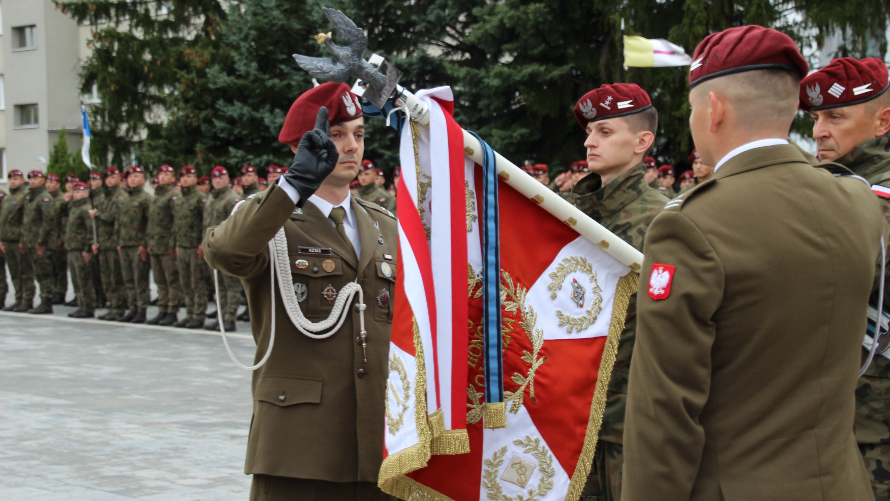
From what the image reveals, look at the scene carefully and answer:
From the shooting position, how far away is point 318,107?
3082mm

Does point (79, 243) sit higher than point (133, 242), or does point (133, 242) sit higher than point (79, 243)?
point (133, 242)

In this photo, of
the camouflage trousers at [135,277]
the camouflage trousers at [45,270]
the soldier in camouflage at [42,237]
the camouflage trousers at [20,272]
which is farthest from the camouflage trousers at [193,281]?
the camouflage trousers at [20,272]

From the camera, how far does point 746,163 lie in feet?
6.12

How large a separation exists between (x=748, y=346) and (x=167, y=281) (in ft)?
43.4

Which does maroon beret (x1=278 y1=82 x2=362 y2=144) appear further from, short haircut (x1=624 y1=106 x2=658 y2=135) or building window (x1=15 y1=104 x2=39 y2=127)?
building window (x1=15 y1=104 x2=39 y2=127)

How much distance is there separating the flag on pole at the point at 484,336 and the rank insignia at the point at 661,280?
3.38 ft

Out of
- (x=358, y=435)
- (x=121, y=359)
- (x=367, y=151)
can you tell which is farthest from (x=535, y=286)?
(x=367, y=151)

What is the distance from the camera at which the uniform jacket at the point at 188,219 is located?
13461 millimetres

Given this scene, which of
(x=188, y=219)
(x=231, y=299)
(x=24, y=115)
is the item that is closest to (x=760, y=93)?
(x=231, y=299)

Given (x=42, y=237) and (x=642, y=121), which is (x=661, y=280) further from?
(x=42, y=237)

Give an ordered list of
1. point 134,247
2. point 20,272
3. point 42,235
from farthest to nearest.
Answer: point 20,272, point 42,235, point 134,247

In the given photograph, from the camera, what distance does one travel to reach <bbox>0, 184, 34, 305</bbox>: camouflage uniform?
1608cm

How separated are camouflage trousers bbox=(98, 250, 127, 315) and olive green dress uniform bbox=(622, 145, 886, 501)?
46.6 ft

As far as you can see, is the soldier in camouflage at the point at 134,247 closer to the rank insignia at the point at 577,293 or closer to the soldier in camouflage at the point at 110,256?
the soldier in camouflage at the point at 110,256
